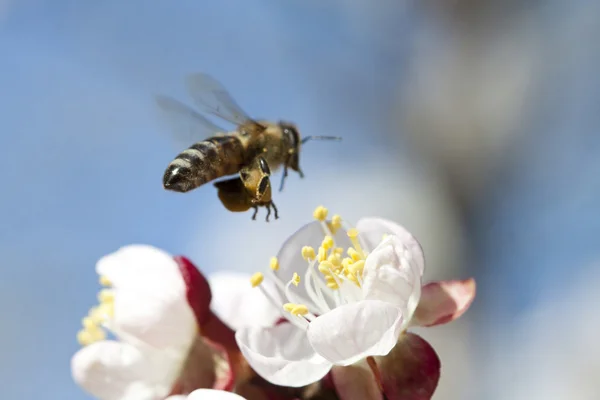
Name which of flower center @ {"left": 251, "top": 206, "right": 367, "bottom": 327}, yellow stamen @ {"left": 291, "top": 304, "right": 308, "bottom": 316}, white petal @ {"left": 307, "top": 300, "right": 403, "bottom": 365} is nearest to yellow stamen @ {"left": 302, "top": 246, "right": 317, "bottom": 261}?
flower center @ {"left": 251, "top": 206, "right": 367, "bottom": 327}

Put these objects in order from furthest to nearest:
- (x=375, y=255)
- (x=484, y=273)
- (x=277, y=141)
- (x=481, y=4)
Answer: (x=484, y=273)
(x=481, y=4)
(x=277, y=141)
(x=375, y=255)

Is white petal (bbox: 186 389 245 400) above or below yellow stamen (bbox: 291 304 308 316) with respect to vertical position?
below

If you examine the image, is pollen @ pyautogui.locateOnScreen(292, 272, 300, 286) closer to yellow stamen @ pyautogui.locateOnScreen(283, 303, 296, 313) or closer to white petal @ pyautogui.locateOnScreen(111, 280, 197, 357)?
yellow stamen @ pyautogui.locateOnScreen(283, 303, 296, 313)

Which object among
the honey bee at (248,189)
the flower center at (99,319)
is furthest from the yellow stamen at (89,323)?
the honey bee at (248,189)

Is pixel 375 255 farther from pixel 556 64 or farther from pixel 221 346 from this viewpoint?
pixel 556 64

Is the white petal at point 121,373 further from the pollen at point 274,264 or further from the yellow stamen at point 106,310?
the pollen at point 274,264

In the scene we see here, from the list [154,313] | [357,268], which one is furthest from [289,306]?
[154,313]

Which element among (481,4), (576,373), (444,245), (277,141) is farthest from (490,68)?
(277,141)

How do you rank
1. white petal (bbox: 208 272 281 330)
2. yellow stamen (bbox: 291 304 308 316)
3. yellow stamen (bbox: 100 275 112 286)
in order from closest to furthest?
yellow stamen (bbox: 291 304 308 316)
yellow stamen (bbox: 100 275 112 286)
white petal (bbox: 208 272 281 330)

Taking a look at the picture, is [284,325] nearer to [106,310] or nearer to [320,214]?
[320,214]
